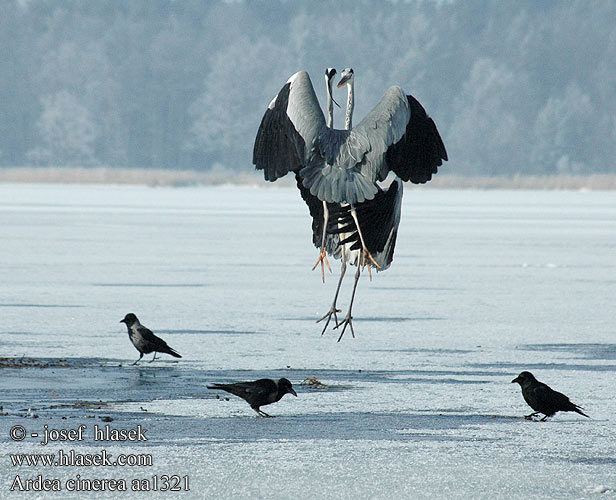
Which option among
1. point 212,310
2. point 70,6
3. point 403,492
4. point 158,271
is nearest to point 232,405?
point 403,492

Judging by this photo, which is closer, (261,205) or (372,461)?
(372,461)

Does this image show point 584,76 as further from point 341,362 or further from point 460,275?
point 341,362

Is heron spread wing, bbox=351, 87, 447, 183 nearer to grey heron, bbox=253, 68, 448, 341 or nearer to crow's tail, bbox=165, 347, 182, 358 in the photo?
grey heron, bbox=253, 68, 448, 341

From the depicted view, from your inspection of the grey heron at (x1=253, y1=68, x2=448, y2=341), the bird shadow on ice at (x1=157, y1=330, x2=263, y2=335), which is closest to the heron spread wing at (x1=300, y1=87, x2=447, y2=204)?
the grey heron at (x1=253, y1=68, x2=448, y2=341)

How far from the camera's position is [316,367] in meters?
9.38

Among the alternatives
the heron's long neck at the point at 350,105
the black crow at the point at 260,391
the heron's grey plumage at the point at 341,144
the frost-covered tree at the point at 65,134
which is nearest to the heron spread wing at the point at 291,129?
the heron's grey plumage at the point at 341,144

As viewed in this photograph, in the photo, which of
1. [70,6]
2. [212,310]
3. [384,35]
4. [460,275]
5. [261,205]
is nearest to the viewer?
[212,310]

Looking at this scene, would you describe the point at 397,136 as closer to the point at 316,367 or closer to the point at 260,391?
the point at 316,367

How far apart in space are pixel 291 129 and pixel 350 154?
0.48 metres

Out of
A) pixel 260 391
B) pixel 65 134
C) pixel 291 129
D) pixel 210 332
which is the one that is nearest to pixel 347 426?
pixel 260 391

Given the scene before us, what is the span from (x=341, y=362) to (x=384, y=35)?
10759cm

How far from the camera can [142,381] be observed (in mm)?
8602

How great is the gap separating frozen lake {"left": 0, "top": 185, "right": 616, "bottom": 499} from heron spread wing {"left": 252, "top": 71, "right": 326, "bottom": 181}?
136 cm

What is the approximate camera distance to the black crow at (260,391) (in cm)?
734
